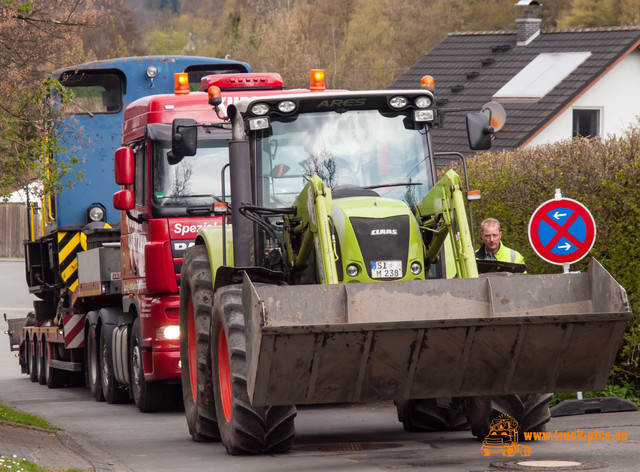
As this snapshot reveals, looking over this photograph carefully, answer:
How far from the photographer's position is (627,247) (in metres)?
12.0

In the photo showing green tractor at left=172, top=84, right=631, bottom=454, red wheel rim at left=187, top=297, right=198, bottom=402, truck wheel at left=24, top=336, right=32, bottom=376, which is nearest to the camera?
green tractor at left=172, top=84, right=631, bottom=454

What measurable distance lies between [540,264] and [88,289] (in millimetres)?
6131

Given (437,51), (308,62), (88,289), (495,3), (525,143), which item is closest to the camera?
(88,289)

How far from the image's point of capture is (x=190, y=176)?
1309 cm

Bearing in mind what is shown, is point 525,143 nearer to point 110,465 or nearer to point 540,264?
point 540,264

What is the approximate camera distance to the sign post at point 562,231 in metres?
11.6

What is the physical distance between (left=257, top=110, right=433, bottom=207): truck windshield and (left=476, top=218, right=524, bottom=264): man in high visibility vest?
2.05m

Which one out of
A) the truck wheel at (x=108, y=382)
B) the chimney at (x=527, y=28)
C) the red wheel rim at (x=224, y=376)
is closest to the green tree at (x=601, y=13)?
the chimney at (x=527, y=28)

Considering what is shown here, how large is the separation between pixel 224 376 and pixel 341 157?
1.95 m

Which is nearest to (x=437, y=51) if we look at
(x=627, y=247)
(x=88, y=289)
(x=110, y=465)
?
(x=88, y=289)

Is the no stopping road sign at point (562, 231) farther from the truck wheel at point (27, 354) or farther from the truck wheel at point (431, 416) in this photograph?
the truck wheel at point (27, 354)

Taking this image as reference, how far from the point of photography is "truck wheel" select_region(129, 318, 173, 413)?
46.0ft

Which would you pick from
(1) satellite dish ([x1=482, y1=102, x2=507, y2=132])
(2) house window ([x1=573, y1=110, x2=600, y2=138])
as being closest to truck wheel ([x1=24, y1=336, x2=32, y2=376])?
(1) satellite dish ([x1=482, y1=102, x2=507, y2=132])

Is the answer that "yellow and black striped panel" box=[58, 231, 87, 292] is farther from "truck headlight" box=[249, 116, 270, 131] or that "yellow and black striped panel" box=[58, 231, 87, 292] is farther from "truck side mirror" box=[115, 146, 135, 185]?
"truck headlight" box=[249, 116, 270, 131]
